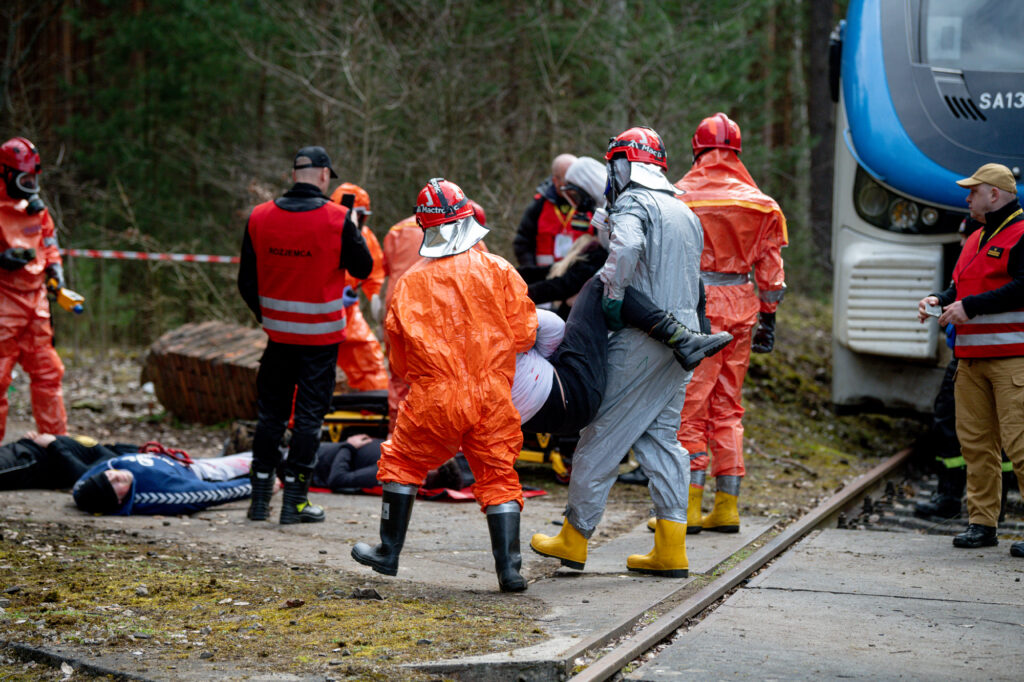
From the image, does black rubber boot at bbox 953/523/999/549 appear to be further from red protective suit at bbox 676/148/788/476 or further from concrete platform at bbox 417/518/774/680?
red protective suit at bbox 676/148/788/476

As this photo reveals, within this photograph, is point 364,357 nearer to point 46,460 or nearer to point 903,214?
point 46,460

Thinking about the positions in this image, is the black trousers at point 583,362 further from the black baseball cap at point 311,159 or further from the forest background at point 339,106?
the forest background at point 339,106

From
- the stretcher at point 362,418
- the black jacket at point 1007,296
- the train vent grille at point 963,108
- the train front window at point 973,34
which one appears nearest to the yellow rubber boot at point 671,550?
the black jacket at point 1007,296

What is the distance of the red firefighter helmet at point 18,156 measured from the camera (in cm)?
836

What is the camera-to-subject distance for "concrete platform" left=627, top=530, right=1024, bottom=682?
4.21 metres

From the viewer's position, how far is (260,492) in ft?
23.4

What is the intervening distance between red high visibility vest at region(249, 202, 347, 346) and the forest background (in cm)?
666

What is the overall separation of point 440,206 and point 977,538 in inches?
134

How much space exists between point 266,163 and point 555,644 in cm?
1338

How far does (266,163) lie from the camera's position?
16.8 metres

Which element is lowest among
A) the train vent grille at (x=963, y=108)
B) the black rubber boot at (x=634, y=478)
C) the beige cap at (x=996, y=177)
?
the black rubber boot at (x=634, y=478)

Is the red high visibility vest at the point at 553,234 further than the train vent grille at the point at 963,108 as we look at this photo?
Yes

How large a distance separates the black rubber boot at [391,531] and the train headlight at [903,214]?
4.79 meters

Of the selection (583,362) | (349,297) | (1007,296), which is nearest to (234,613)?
(583,362)
